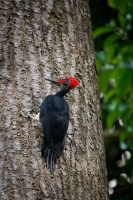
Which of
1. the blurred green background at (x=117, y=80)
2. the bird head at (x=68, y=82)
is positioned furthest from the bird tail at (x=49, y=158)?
the blurred green background at (x=117, y=80)

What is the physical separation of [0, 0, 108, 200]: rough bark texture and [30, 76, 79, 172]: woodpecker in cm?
4

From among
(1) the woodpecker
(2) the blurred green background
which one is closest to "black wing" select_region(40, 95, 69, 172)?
(1) the woodpecker

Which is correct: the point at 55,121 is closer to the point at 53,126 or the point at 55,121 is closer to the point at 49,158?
the point at 53,126

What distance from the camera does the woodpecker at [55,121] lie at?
2.73 meters

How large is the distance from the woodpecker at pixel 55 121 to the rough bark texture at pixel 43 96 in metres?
0.04

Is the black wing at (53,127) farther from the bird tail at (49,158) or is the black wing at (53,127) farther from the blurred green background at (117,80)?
the blurred green background at (117,80)

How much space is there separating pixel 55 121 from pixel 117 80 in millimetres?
733

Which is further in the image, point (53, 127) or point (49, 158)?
point (53, 127)

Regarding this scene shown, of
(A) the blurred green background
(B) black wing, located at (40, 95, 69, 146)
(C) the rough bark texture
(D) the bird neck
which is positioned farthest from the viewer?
(A) the blurred green background

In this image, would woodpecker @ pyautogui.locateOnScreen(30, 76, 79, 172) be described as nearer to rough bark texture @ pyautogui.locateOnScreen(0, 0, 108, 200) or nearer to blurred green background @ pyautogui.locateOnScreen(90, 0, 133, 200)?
rough bark texture @ pyautogui.locateOnScreen(0, 0, 108, 200)

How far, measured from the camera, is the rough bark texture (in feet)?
8.68

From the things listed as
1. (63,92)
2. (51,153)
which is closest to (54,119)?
(63,92)

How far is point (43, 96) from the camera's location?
289cm

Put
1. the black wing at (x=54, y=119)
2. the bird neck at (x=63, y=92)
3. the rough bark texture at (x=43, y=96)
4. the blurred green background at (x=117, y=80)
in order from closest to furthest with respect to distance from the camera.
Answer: the rough bark texture at (x=43, y=96), the black wing at (x=54, y=119), the bird neck at (x=63, y=92), the blurred green background at (x=117, y=80)
